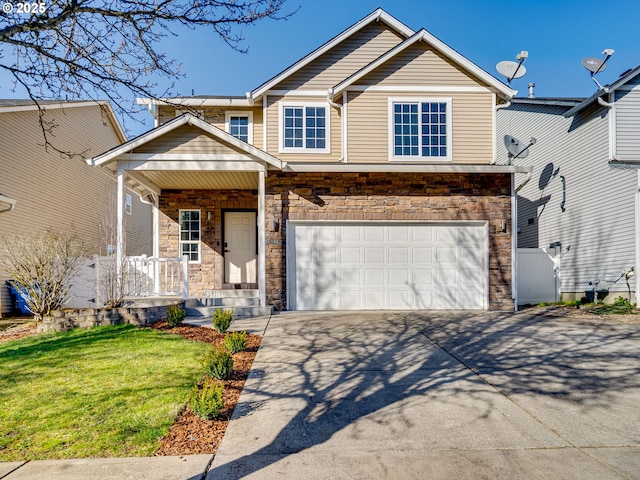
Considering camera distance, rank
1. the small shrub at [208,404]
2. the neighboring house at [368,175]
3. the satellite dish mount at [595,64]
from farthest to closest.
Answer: the satellite dish mount at [595,64]
the neighboring house at [368,175]
the small shrub at [208,404]

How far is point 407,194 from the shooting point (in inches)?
412

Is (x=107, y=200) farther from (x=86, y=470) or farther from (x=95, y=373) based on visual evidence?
(x=86, y=470)

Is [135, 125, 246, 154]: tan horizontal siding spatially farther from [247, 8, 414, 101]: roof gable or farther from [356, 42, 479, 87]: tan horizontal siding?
[356, 42, 479, 87]: tan horizontal siding

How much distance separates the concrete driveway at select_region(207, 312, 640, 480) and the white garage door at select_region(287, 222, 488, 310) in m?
2.96

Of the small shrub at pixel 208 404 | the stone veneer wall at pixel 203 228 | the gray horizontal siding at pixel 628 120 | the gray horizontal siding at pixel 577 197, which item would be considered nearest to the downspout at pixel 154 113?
the stone veneer wall at pixel 203 228

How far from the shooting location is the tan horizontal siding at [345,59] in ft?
38.4

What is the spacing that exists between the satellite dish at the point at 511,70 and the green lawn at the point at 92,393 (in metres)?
11.5

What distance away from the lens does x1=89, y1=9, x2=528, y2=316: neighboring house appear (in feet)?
32.9

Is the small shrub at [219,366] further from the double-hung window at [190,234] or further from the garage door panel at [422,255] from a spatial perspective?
the double-hung window at [190,234]

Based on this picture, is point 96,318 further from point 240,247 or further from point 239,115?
point 239,115

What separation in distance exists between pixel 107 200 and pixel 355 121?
11705 millimetres

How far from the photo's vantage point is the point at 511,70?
494 inches

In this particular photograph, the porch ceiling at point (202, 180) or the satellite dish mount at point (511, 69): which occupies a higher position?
the satellite dish mount at point (511, 69)

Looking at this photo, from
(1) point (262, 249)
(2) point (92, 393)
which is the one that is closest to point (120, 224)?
(1) point (262, 249)
